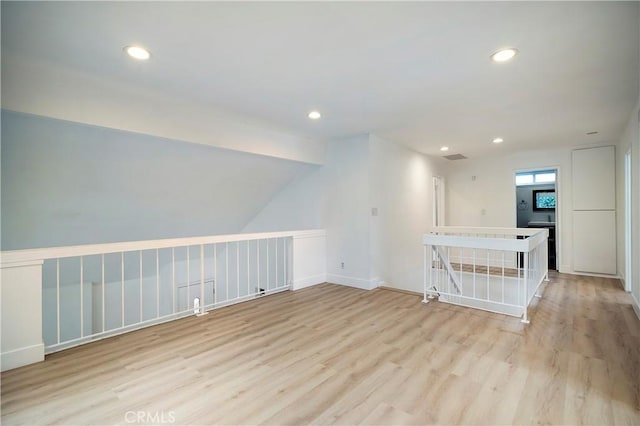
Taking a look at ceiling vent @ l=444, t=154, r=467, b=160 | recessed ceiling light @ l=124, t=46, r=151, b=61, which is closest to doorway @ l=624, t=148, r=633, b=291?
ceiling vent @ l=444, t=154, r=467, b=160

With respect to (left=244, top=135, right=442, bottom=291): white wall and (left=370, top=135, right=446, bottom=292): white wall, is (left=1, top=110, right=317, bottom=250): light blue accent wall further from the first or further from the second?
(left=370, top=135, right=446, bottom=292): white wall

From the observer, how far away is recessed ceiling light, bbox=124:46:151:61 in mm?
2338

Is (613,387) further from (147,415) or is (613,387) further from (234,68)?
(234,68)

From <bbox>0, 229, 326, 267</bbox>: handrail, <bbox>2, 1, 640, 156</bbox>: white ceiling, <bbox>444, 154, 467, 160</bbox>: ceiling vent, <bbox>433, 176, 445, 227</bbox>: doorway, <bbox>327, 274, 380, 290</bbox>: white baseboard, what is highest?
<bbox>444, 154, 467, 160</bbox>: ceiling vent

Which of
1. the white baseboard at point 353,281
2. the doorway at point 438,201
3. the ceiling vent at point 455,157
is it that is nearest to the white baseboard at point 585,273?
the doorway at point 438,201

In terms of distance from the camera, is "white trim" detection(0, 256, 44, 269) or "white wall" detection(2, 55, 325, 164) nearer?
"white trim" detection(0, 256, 44, 269)

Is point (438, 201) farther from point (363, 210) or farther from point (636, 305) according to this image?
point (636, 305)

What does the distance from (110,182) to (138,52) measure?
2.11 metres

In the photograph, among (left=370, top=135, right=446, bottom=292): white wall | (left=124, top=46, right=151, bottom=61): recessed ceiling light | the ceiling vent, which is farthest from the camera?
the ceiling vent

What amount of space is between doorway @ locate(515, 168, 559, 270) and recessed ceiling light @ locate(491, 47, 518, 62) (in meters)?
6.24

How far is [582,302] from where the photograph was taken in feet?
13.9

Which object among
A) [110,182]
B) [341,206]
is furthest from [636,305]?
[110,182]

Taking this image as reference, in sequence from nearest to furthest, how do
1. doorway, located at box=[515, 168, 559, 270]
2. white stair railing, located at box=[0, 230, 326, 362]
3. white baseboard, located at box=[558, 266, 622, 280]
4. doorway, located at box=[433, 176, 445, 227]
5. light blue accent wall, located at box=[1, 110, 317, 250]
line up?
1. white stair railing, located at box=[0, 230, 326, 362]
2. light blue accent wall, located at box=[1, 110, 317, 250]
3. white baseboard, located at box=[558, 266, 622, 280]
4. doorway, located at box=[433, 176, 445, 227]
5. doorway, located at box=[515, 168, 559, 270]

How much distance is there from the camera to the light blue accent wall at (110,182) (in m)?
3.15
